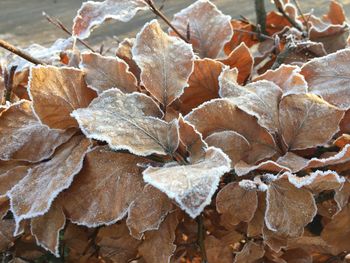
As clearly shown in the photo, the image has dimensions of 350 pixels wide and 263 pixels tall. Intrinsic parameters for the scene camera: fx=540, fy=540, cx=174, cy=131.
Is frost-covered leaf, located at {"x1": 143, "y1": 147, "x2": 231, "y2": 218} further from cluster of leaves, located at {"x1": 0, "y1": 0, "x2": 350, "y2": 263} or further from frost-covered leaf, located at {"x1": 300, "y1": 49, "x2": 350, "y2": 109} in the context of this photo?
frost-covered leaf, located at {"x1": 300, "y1": 49, "x2": 350, "y2": 109}

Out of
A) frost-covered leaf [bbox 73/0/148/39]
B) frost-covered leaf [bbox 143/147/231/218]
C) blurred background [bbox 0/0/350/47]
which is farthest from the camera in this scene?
blurred background [bbox 0/0/350/47]

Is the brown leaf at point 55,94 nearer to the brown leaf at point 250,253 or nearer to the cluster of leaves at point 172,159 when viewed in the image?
the cluster of leaves at point 172,159

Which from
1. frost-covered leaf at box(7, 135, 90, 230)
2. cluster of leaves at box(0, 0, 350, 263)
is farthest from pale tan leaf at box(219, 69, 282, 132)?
frost-covered leaf at box(7, 135, 90, 230)

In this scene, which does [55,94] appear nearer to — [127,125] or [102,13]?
[127,125]

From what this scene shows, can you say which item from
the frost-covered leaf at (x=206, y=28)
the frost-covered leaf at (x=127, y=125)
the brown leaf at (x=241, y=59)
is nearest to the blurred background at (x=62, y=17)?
the frost-covered leaf at (x=206, y=28)

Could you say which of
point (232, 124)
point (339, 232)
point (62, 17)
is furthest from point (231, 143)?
point (62, 17)

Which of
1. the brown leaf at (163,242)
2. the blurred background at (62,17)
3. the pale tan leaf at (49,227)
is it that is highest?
the pale tan leaf at (49,227)
